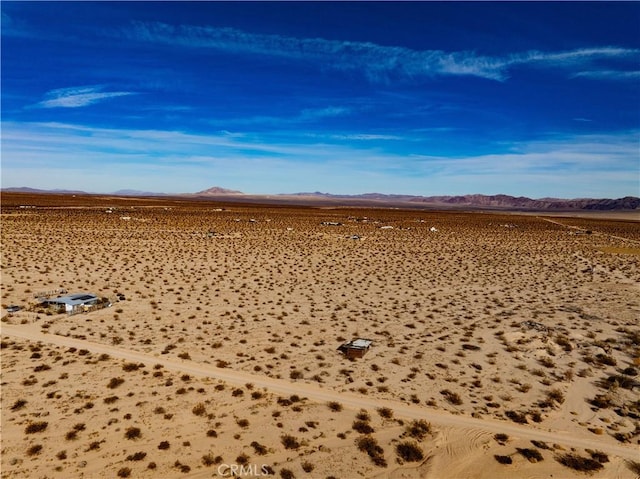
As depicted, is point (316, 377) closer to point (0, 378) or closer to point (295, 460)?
point (295, 460)

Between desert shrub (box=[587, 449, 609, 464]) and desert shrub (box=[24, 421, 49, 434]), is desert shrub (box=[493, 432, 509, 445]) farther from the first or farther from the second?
desert shrub (box=[24, 421, 49, 434])

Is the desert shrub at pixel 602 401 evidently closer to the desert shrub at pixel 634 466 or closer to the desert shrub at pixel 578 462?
the desert shrub at pixel 634 466

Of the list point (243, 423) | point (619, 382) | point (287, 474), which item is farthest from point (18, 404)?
point (619, 382)

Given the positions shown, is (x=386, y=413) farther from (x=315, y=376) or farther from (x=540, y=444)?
(x=540, y=444)

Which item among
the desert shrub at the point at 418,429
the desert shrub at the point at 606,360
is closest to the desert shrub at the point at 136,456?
the desert shrub at the point at 418,429

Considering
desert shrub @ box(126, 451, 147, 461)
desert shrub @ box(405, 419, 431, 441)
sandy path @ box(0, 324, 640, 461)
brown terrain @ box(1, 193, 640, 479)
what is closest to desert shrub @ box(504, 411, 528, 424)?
brown terrain @ box(1, 193, 640, 479)

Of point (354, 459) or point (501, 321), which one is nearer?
point (354, 459)

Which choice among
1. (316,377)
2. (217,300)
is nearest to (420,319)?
(316,377)
